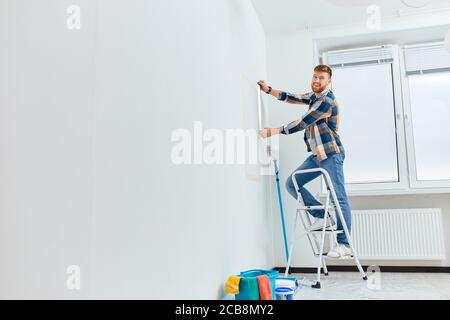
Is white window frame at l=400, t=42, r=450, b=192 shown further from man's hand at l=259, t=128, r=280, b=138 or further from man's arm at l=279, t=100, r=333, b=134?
man's hand at l=259, t=128, r=280, b=138

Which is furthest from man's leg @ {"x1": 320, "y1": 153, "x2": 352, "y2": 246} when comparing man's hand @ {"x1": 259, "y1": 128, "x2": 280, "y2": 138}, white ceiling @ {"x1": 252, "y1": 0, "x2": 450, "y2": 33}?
white ceiling @ {"x1": 252, "y1": 0, "x2": 450, "y2": 33}

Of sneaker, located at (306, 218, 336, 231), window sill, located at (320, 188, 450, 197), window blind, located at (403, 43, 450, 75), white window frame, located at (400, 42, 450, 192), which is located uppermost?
window blind, located at (403, 43, 450, 75)

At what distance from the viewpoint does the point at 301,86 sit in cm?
385

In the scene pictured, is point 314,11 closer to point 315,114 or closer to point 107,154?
point 315,114

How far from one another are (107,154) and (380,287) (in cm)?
240

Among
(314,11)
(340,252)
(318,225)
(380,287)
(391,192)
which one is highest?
(314,11)

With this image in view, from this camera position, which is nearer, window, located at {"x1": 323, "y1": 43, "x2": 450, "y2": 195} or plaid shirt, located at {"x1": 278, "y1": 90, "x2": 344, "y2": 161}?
plaid shirt, located at {"x1": 278, "y1": 90, "x2": 344, "y2": 161}

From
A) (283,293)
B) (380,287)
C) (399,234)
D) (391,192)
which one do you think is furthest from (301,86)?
(283,293)

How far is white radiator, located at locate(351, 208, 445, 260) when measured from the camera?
11.4 feet

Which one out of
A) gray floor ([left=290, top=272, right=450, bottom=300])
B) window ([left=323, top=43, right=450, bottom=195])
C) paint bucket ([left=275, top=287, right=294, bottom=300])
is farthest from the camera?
window ([left=323, top=43, right=450, bottom=195])

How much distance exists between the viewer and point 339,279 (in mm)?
3176

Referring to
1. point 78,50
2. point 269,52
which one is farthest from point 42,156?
point 269,52

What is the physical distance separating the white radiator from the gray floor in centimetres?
18
